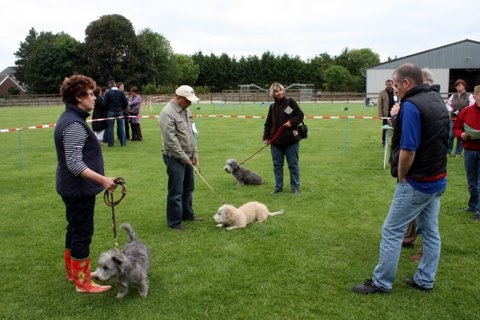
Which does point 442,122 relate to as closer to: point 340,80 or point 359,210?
point 359,210

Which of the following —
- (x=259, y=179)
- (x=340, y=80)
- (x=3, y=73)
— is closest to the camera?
(x=259, y=179)

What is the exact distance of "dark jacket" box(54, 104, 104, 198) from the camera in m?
3.63

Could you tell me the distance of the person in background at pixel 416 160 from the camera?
11.1ft

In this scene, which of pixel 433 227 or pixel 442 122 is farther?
pixel 433 227

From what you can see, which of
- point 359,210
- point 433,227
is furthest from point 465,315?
point 359,210

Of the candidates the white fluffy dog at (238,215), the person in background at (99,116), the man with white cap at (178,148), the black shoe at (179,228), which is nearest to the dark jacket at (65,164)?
the man with white cap at (178,148)

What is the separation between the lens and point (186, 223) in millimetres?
6234

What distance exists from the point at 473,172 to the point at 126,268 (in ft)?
17.6

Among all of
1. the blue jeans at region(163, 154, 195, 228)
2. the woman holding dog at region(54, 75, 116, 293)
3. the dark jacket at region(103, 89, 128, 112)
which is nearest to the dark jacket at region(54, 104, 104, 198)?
the woman holding dog at region(54, 75, 116, 293)

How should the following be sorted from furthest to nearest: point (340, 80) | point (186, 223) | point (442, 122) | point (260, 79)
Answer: point (260, 79), point (340, 80), point (186, 223), point (442, 122)

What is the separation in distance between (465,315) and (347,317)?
41.8 inches

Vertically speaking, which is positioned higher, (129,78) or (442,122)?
(129,78)

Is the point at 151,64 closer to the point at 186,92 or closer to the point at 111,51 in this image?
the point at 111,51

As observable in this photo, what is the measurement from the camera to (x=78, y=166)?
3.57 metres
